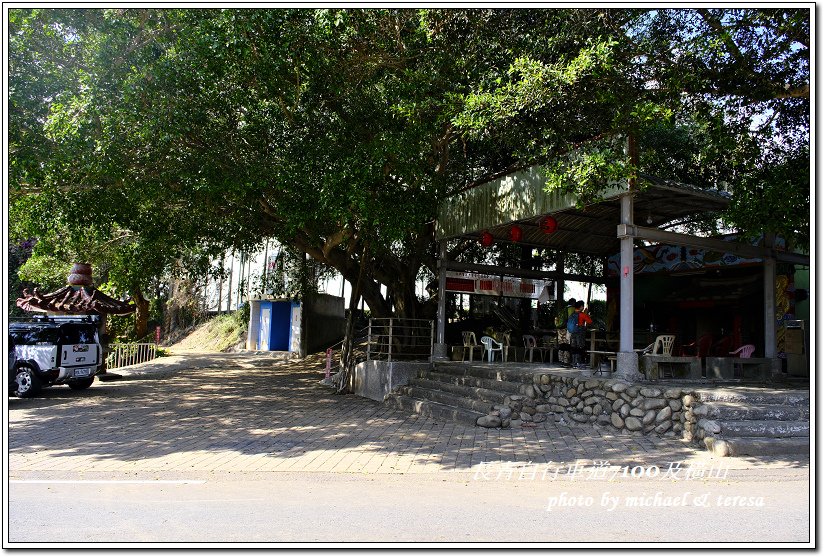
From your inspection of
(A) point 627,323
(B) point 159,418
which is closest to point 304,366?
(B) point 159,418

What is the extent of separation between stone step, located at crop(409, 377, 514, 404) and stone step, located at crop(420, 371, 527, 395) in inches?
4.0

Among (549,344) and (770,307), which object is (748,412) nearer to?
(770,307)

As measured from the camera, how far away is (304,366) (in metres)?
20.5

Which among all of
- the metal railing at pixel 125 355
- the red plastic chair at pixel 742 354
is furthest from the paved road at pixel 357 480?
the metal railing at pixel 125 355

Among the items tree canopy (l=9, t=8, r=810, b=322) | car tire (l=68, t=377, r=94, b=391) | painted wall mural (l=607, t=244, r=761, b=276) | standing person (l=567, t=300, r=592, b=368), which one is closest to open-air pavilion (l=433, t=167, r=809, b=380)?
tree canopy (l=9, t=8, r=810, b=322)

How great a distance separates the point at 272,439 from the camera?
8.97 meters

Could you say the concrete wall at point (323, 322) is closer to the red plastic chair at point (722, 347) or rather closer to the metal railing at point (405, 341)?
the metal railing at point (405, 341)

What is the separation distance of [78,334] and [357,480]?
10.4m

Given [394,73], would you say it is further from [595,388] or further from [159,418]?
[159,418]

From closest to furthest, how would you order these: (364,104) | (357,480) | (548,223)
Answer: (357,480) < (548,223) < (364,104)

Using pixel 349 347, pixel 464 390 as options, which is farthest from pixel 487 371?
pixel 349 347

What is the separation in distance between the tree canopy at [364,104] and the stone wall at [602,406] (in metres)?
2.86

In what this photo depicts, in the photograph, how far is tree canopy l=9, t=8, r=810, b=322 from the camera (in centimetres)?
947

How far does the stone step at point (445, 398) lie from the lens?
415 inches
